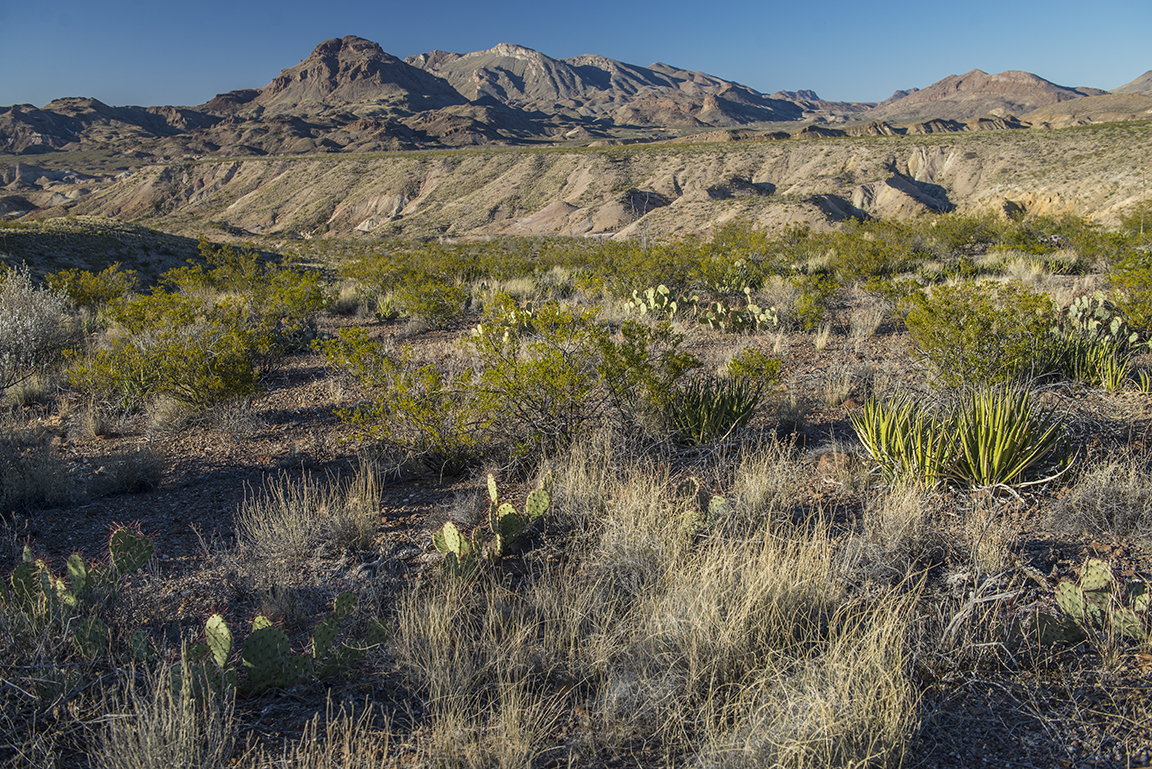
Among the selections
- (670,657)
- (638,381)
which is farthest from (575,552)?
(638,381)

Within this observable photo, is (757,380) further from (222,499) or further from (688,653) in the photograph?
(222,499)

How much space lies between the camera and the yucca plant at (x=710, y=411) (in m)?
4.78

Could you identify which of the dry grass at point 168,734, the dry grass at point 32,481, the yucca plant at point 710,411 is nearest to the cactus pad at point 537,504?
the yucca plant at point 710,411

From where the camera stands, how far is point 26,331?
7.32 meters

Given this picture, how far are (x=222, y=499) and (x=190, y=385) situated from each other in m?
2.40

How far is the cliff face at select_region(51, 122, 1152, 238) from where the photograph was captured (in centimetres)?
3534

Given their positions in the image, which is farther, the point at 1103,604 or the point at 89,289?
the point at 89,289

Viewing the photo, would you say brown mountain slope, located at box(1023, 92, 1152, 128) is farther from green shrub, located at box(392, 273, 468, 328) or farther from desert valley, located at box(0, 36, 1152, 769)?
desert valley, located at box(0, 36, 1152, 769)

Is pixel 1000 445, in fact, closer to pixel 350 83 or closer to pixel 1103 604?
pixel 1103 604

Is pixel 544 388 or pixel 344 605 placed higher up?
pixel 544 388

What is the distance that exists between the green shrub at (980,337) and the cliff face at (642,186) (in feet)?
88.2

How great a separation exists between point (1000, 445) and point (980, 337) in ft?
7.67

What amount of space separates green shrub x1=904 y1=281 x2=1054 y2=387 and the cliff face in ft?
88.2

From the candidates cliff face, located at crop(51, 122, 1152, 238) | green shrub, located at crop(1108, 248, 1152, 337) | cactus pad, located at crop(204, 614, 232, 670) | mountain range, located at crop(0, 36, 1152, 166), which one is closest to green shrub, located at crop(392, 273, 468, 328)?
cactus pad, located at crop(204, 614, 232, 670)
